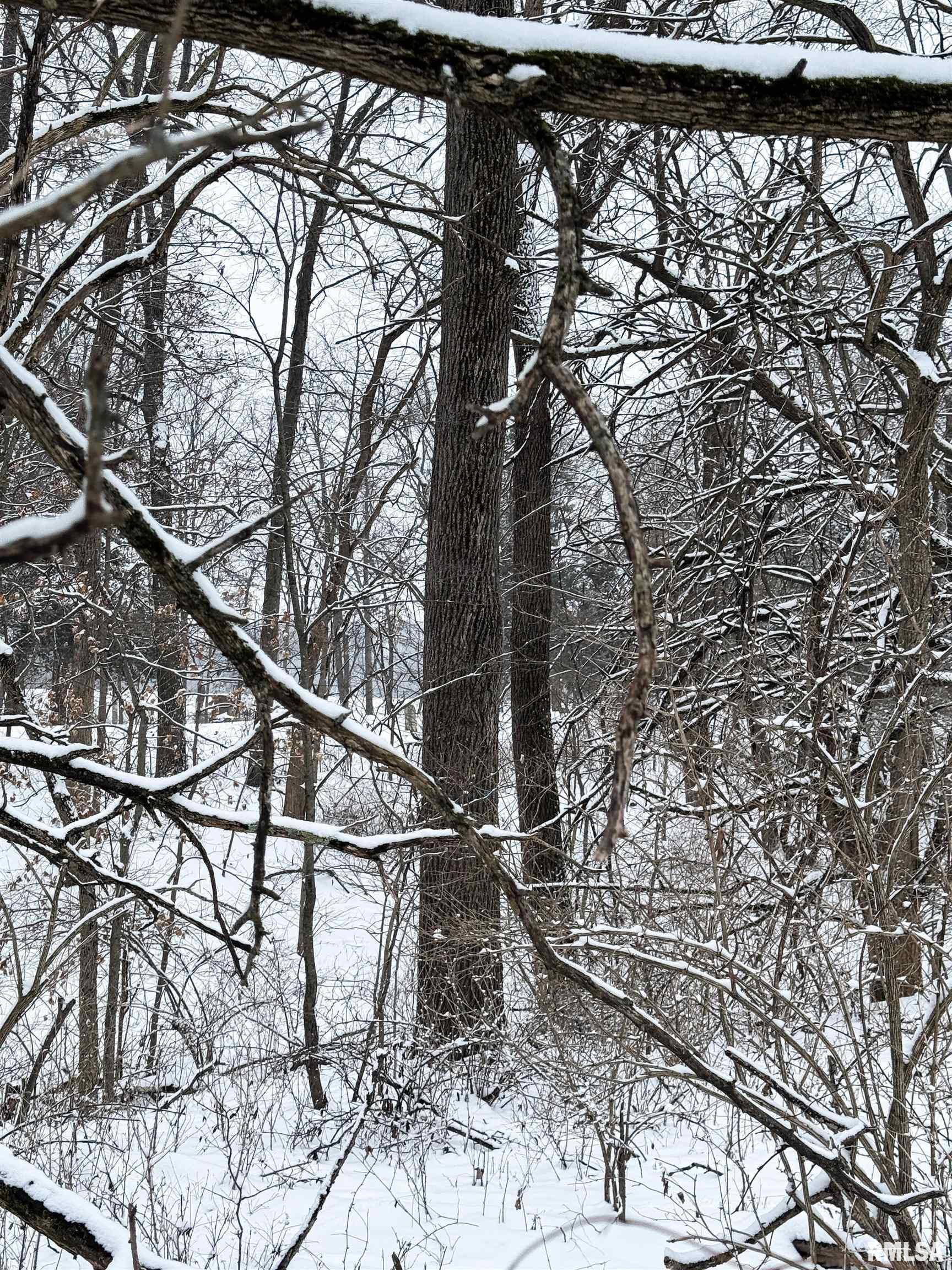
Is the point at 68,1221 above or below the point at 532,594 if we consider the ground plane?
below

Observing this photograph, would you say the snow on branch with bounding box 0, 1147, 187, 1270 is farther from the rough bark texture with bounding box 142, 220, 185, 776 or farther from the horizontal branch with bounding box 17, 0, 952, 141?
the rough bark texture with bounding box 142, 220, 185, 776


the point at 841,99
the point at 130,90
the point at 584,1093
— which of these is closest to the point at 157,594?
the point at 130,90

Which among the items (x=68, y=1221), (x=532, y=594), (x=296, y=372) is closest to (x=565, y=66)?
(x=68, y=1221)

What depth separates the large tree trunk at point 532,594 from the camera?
7.84 meters

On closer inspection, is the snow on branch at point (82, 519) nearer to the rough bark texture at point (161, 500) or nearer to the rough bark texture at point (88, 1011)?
the rough bark texture at point (88, 1011)

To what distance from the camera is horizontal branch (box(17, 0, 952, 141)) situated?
123cm

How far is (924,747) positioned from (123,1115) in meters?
5.35

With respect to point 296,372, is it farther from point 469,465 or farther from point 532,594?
point 532,594

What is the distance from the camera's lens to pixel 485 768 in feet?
21.8

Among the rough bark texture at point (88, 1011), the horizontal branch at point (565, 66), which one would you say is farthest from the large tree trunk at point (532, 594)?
the horizontal branch at point (565, 66)

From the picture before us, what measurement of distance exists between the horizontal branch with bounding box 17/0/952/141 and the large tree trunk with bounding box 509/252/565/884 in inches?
244

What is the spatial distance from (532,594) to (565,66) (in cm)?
834

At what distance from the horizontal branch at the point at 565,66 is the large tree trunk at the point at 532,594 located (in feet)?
20.3

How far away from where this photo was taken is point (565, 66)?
1.25 m
